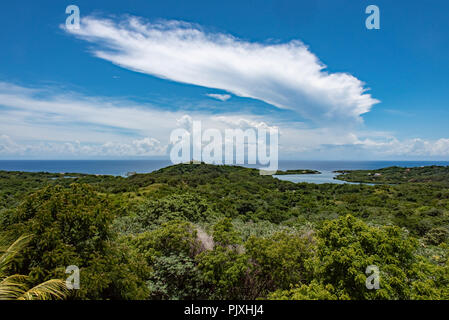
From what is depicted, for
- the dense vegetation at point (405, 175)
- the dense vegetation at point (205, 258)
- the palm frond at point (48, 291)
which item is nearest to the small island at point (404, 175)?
the dense vegetation at point (405, 175)

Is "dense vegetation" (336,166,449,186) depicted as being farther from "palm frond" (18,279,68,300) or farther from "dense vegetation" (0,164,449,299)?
"palm frond" (18,279,68,300)

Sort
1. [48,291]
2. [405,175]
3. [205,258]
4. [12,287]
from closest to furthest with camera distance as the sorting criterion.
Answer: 1. [12,287]
2. [48,291]
3. [205,258]
4. [405,175]

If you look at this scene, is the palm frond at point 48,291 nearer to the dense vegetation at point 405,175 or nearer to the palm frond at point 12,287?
the palm frond at point 12,287

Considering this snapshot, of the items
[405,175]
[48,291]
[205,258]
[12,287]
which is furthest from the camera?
[405,175]

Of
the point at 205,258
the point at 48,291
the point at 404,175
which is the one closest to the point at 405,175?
the point at 404,175

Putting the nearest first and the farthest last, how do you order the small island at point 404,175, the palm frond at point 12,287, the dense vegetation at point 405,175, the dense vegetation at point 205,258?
the palm frond at point 12,287 → the dense vegetation at point 205,258 → the small island at point 404,175 → the dense vegetation at point 405,175

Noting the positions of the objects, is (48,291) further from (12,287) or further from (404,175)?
(404,175)

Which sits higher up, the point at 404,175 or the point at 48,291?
the point at 48,291

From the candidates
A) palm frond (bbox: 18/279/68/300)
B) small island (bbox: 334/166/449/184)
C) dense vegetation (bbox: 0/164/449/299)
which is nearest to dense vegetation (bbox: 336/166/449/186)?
small island (bbox: 334/166/449/184)

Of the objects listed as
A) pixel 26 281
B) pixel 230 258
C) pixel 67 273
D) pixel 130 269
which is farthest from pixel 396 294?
pixel 26 281

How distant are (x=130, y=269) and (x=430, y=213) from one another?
143 feet

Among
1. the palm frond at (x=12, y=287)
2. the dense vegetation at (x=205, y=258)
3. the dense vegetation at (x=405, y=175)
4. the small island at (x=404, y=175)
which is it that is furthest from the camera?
the dense vegetation at (x=405, y=175)
